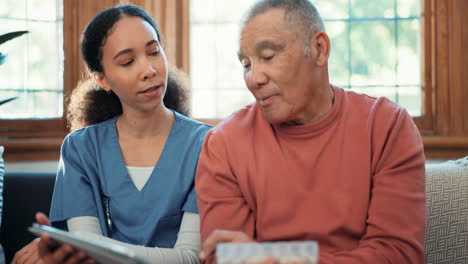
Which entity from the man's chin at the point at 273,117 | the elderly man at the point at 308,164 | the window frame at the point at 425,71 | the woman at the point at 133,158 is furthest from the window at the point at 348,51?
the man's chin at the point at 273,117

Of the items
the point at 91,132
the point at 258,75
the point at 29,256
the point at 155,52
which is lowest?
the point at 29,256

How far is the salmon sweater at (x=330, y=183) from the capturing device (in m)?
1.42

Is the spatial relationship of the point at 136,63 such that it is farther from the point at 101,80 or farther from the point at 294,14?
the point at 294,14

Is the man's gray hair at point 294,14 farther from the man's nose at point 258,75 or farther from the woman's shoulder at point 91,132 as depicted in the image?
the woman's shoulder at point 91,132

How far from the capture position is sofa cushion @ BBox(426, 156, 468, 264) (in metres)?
1.86

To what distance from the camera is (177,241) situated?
1722mm

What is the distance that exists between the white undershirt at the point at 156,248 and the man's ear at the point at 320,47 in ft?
1.94

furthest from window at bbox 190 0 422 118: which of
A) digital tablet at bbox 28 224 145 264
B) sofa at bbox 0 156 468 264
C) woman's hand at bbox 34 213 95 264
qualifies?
digital tablet at bbox 28 224 145 264

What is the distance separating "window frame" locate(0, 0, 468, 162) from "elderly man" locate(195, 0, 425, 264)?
4.13 feet

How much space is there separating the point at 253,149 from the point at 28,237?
1.15 meters

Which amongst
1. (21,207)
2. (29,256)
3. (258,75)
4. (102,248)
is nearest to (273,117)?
(258,75)

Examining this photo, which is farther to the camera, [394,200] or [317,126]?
[317,126]

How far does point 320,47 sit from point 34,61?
1.93 meters

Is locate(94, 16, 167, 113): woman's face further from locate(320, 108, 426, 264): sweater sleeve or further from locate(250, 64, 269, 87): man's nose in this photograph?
locate(320, 108, 426, 264): sweater sleeve
